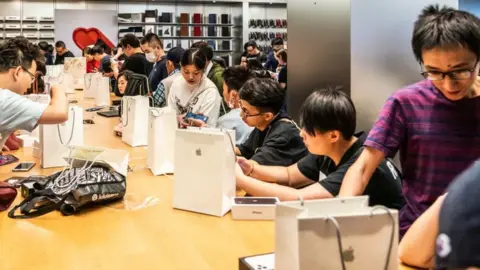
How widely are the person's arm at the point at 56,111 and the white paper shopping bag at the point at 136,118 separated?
622mm

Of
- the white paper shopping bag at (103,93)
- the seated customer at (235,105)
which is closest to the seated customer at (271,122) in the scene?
the seated customer at (235,105)

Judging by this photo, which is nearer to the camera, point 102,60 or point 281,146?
point 281,146

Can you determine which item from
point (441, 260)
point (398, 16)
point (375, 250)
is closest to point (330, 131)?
point (375, 250)

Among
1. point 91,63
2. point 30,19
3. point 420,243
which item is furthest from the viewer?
point 30,19

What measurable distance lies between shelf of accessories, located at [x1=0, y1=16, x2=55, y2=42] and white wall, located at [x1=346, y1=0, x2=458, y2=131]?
987 centimetres

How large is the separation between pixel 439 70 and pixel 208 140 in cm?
76

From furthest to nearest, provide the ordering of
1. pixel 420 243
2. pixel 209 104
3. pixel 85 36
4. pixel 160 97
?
1. pixel 85 36
2. pixel 160 97
3. pixel 209 104
4. pixel 420 243

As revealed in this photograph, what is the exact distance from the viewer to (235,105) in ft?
10.3

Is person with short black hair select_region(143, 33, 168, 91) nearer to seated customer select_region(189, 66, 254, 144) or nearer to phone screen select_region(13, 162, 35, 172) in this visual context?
seated customer select_region(189, 66, 254, 144)

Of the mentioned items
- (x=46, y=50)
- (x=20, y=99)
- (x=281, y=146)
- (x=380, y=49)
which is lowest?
(x=281, y=146)

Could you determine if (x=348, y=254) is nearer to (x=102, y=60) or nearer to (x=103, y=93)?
(x=103, y=93)

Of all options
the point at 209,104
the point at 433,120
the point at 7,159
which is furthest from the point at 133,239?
the point at 209,104

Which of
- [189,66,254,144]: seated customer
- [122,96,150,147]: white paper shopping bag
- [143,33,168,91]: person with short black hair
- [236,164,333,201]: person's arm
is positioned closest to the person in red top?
[143,33,168,91]: person with short black hair

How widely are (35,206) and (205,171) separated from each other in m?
0.64
